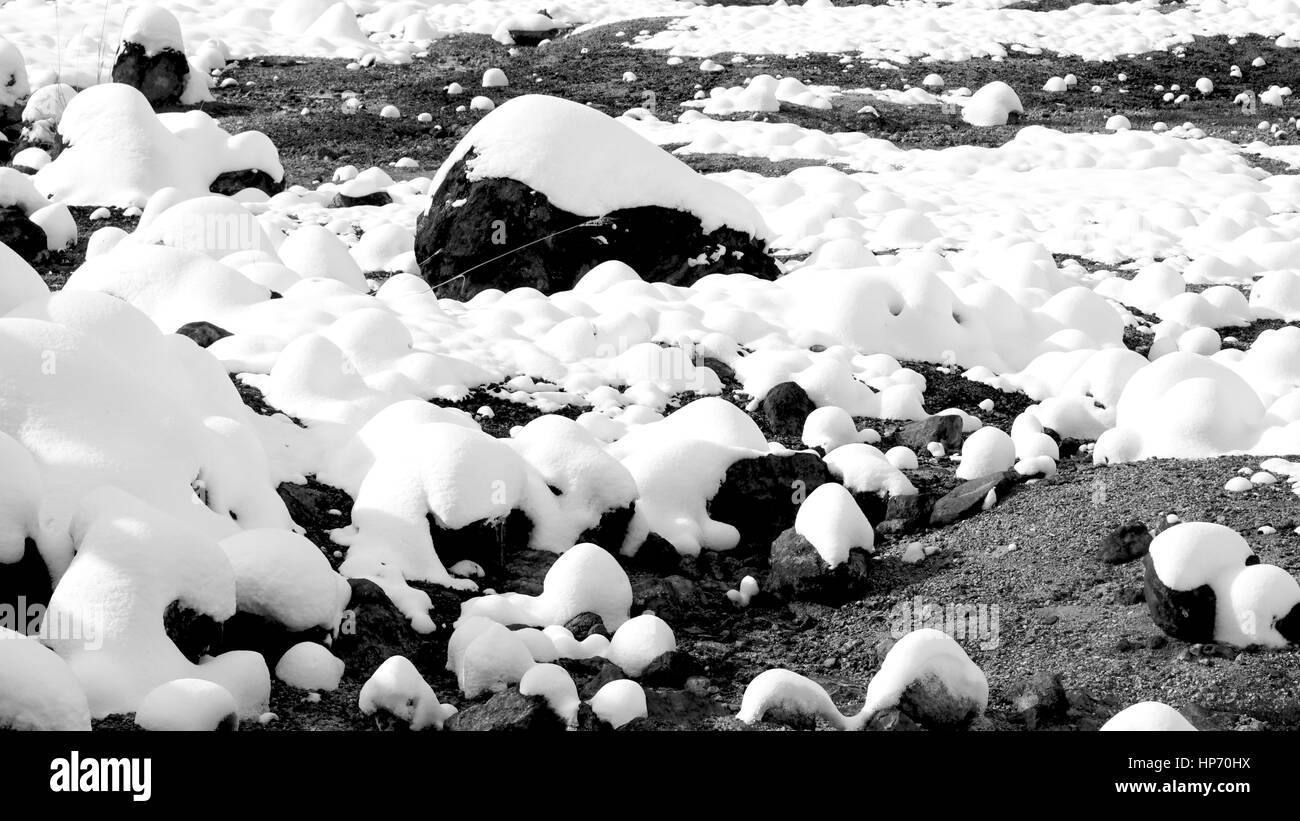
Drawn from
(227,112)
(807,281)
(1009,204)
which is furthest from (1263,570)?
(227,112)

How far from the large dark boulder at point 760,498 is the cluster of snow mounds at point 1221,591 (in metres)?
1.90

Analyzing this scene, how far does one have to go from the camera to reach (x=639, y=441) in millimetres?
6664

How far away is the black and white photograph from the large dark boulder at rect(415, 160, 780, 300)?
29mm

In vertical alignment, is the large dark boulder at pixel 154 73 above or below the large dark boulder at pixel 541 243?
above

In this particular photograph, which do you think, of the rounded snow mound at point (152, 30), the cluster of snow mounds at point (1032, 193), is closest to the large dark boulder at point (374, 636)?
the cluster of snow mounds at point (1032, 193)

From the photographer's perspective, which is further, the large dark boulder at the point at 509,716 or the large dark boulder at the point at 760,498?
the large dark boulder at the point at 760,498

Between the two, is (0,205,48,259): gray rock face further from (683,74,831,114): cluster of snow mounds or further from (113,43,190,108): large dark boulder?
(683,74,831,114): cluster of snow mounds

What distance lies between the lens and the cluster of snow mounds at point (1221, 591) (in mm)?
4586

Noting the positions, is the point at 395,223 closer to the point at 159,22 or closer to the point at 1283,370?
the point at 159,22

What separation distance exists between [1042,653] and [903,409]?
268 cm

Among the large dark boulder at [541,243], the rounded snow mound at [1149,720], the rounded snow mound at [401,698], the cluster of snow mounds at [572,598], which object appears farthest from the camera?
the large dark boulder at [541,243]

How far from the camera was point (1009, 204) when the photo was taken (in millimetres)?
11305

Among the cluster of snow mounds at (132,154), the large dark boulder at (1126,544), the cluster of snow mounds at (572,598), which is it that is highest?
the cluster of snow mounds at (132,154)

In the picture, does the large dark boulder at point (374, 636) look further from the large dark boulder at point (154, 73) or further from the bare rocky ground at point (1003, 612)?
the large dark boulder at point (154, 73)
